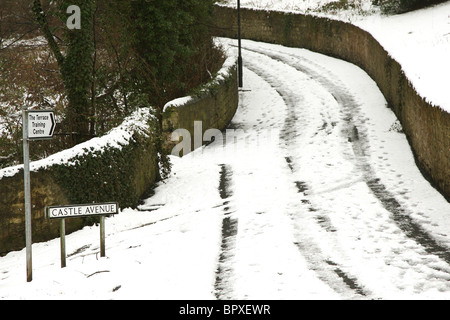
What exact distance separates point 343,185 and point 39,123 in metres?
6.86

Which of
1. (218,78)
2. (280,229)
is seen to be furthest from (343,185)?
(218,78)

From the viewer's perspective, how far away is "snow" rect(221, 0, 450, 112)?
14.3 m

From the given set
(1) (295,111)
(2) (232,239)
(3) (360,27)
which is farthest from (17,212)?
(3) (360,27)

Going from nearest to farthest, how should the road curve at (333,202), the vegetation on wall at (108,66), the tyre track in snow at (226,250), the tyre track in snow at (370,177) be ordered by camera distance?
the tyre track in snow at (226,250) → the road curve at (333,202) → the tyre track in snow at (370,177) → the vegetation on wall at (108,66)

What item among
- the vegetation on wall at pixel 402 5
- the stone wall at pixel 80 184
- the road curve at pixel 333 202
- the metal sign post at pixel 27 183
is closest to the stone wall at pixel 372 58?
the road curve at pixel 333 202

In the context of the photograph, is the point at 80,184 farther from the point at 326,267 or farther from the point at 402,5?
the point at 402,5

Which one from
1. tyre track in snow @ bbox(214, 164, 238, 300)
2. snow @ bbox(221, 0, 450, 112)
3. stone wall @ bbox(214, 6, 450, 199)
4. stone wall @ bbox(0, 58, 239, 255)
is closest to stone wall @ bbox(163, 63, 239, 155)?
stone wall @ bbox(0, 58, 239, 255)

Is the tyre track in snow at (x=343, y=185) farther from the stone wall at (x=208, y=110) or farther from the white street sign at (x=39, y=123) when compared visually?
the white street sign at (x=39, y=123)

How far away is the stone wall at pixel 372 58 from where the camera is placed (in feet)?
39.9

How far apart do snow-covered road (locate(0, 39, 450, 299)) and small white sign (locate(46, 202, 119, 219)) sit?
79 cm

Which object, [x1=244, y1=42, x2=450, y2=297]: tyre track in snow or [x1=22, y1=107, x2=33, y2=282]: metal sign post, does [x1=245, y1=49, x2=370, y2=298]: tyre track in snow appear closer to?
[x1=244, y1=42, x2=450, y2=297]: tyre track in snow

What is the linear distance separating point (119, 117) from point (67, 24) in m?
2.42

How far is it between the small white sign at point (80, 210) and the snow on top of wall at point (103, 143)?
7.44 ft

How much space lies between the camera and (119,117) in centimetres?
1452
